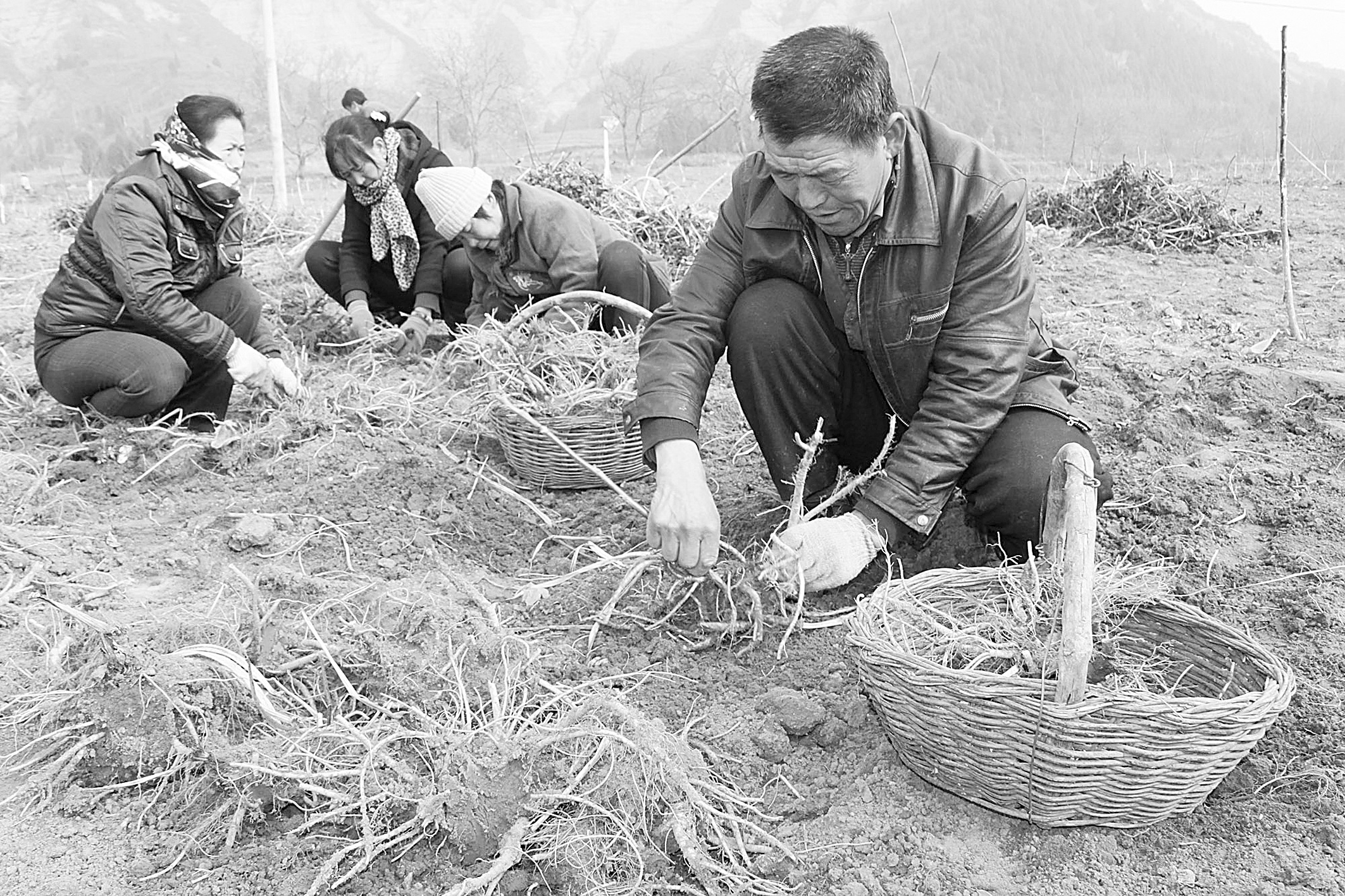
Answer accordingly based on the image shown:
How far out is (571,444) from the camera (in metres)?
2.64

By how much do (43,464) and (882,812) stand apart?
260 cm

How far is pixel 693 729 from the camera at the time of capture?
1.63 metres

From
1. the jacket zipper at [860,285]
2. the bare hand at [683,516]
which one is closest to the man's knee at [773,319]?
the jacket zipper at [860,285]

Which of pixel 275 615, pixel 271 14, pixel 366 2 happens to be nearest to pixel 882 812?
pixel 275 615

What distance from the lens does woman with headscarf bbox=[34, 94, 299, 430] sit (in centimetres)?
295

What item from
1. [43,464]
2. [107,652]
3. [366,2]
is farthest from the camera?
[366,2]

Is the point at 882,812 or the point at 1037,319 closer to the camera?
the point at 882,812

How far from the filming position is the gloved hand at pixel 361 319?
4.00m

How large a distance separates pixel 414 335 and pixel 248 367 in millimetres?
766

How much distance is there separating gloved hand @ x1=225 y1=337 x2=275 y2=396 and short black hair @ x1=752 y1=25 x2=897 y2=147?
2139mm

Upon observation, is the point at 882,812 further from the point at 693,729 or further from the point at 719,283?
the point at 719,283

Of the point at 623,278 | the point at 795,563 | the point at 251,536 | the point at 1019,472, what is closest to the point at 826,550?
the point at 795,563

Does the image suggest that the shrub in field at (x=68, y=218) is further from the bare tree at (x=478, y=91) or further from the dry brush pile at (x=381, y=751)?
the dry brush pile at (x=381, y=751)

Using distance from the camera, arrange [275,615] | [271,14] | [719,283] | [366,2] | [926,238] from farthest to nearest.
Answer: [366,2] < [271,14] < [719,283] < [275,615] < [926,238]
